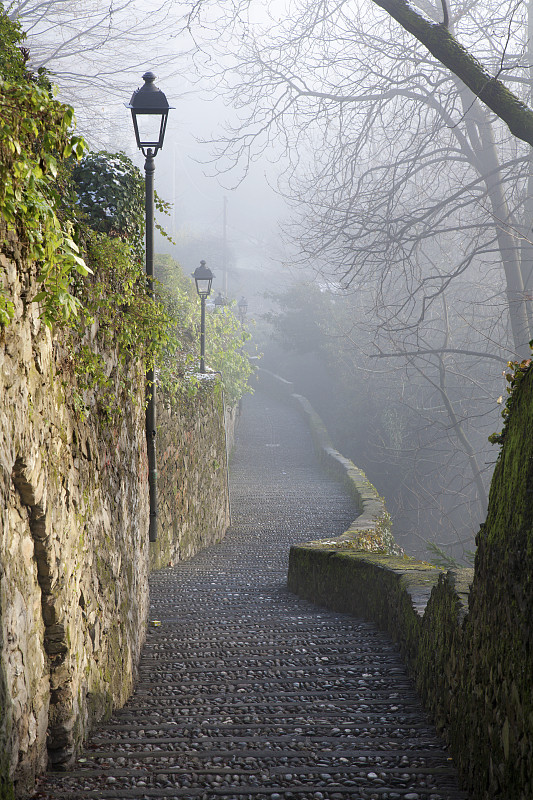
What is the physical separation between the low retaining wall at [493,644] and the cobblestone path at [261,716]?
0.71 ft

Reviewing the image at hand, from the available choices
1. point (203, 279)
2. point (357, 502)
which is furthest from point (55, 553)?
point (357, 502)

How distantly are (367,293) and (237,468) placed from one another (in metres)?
9.55

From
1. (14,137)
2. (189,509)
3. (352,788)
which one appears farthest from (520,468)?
(189,509)

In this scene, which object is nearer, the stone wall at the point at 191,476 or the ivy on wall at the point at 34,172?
the ivy on wall at the point at 34,172

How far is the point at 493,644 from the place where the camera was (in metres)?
2.36

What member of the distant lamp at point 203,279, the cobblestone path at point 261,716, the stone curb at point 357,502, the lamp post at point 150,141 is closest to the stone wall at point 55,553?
the cobblestone path at point 261,716

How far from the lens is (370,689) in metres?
3.86

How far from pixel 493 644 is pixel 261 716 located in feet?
5.26

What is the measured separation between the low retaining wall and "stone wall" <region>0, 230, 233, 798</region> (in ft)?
4.98

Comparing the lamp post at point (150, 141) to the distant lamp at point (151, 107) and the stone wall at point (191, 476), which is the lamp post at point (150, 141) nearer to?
the distant lamp at point (151, 107)

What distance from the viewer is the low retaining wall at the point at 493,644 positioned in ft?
6.69

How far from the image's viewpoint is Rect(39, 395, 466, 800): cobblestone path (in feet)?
8.95

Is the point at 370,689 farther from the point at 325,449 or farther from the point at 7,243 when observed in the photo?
the point at 325,449

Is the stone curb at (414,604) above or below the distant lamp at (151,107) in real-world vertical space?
below
